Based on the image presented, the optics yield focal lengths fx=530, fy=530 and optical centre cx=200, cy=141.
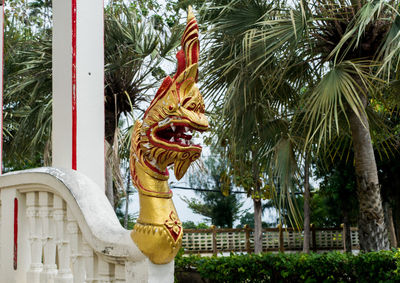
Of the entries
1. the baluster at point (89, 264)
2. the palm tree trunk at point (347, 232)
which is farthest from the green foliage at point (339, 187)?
the baluster at point (89, 264)

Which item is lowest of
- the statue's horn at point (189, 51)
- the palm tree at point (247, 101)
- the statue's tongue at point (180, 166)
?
the statue's tongue at point (180, 166)

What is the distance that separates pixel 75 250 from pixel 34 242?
0.33 metres

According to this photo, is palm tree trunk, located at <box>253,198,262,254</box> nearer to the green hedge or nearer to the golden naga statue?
the green hedge

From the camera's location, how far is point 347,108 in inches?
307

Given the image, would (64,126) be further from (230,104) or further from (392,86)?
(392,86)

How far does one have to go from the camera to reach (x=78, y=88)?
112 inches

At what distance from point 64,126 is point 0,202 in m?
0.51

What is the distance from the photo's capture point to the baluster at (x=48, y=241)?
88.4 inches

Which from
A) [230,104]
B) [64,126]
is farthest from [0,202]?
[230,104]

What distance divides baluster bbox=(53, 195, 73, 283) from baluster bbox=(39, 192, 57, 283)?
0.06 meters

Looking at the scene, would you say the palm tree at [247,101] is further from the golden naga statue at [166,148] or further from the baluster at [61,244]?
the golden naga statue at [166,148]

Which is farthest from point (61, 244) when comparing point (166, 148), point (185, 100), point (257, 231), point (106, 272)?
point (257, 231)

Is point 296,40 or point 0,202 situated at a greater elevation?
point 296,40

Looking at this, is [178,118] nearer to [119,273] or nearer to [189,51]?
[189,51]
